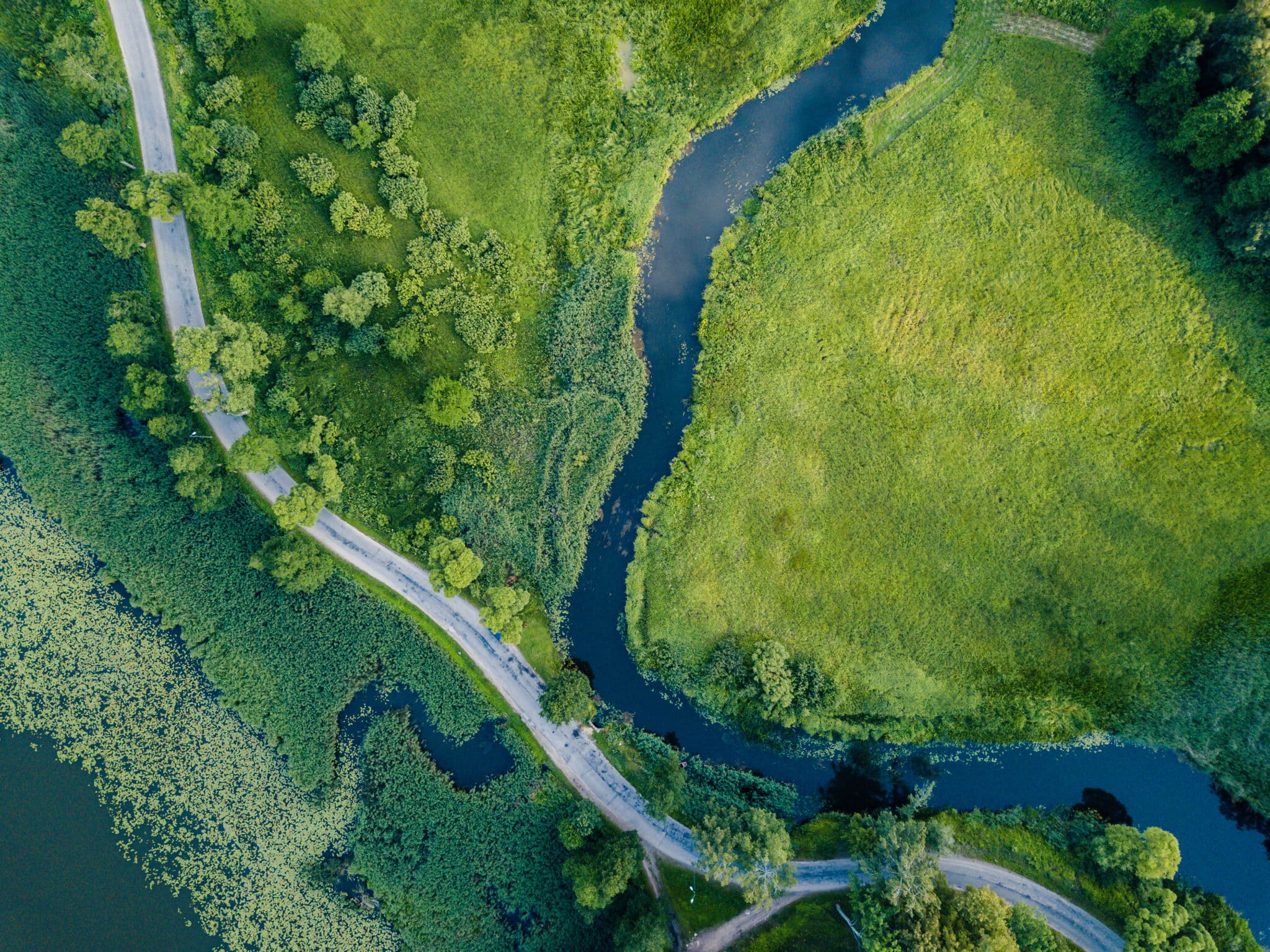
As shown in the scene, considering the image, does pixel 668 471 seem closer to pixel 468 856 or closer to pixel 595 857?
pixel 595 857

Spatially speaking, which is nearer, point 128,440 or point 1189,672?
point 1189,672

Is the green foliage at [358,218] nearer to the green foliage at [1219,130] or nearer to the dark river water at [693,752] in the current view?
the dark river water at [693,752]

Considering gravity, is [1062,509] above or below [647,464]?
above

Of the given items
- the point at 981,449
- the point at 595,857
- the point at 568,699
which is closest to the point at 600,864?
the point at 595,857

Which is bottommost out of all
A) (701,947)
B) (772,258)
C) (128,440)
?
(701,947)

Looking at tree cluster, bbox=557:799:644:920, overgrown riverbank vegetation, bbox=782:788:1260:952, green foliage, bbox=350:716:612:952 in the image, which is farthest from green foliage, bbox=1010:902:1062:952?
green foliage, bbox=350:716:612:952

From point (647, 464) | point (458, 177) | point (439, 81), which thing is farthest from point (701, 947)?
point (439, 81)

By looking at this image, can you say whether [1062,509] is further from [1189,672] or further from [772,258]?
[772,258]
